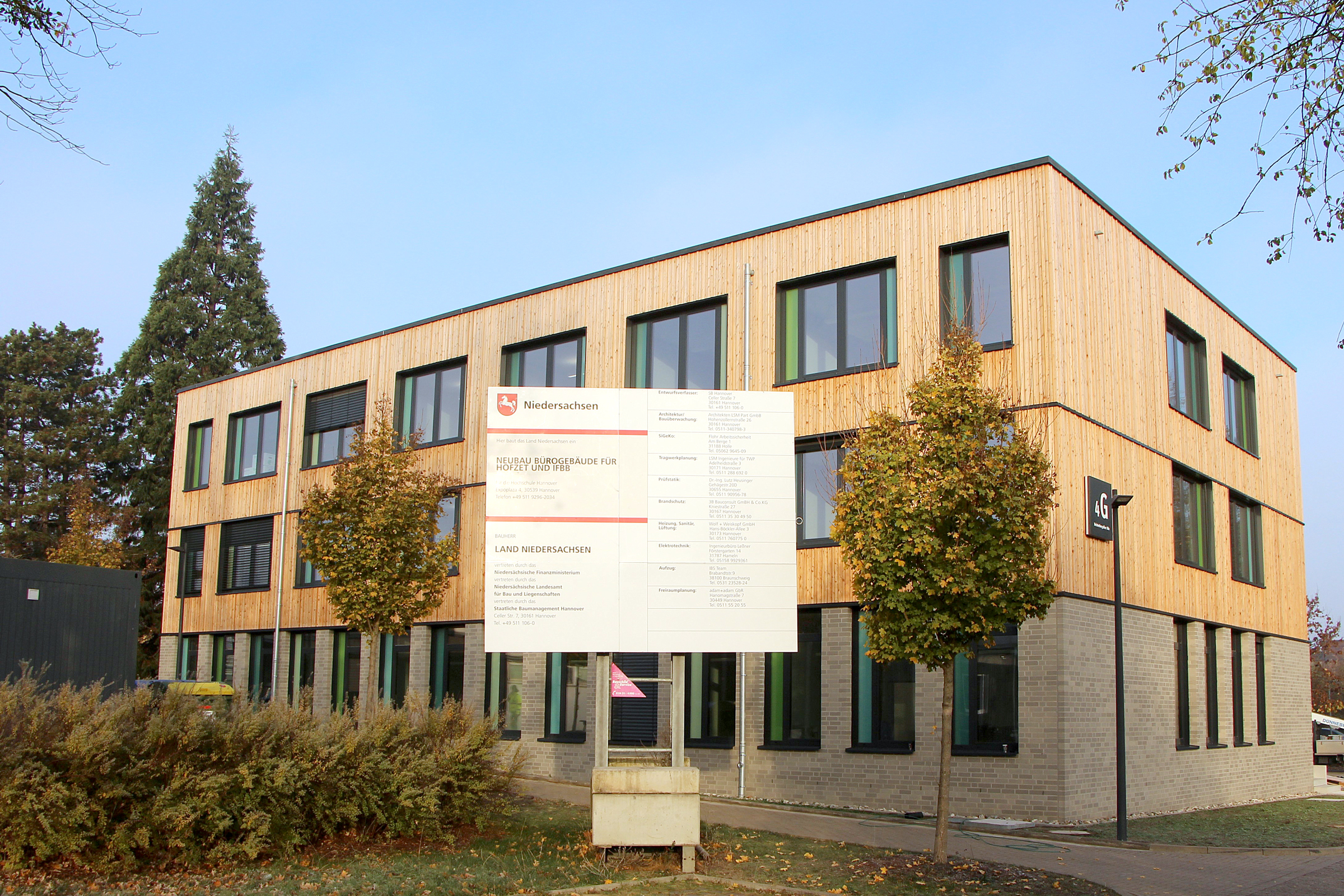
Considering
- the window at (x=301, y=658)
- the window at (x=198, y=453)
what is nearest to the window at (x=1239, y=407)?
the window at (x=301, y=658)

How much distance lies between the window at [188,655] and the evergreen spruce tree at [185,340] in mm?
15550

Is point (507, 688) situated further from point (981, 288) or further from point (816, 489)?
point (981, 288)

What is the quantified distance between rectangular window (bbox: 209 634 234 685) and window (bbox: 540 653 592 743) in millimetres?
11823

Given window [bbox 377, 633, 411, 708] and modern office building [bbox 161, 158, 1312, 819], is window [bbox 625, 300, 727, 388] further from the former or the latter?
window [bbox 377, 633, 411, 708]

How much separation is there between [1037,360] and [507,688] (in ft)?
41.0

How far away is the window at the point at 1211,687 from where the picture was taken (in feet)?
70.5

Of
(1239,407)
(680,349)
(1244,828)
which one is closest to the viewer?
(1244,828)

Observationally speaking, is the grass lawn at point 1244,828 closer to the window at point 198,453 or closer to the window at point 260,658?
the window at point 260,658

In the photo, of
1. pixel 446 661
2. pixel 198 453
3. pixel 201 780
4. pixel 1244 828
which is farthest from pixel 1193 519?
pixel 198 453

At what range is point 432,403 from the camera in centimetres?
2609

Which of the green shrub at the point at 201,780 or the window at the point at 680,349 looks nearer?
the green shrub at the point at 201,780

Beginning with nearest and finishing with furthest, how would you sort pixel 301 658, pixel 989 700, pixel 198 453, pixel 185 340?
1. pixel 989 700
2. pixel 301 658
3. pixel 198 453
4. pixel 185 340

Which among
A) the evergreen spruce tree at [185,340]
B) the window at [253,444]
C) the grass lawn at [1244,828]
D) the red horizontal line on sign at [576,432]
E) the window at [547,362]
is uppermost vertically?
the evergreen spruce tree at [185,340]

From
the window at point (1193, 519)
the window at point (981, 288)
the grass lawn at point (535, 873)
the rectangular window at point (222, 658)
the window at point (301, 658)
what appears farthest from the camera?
the rectangular window at point (222, 658)
